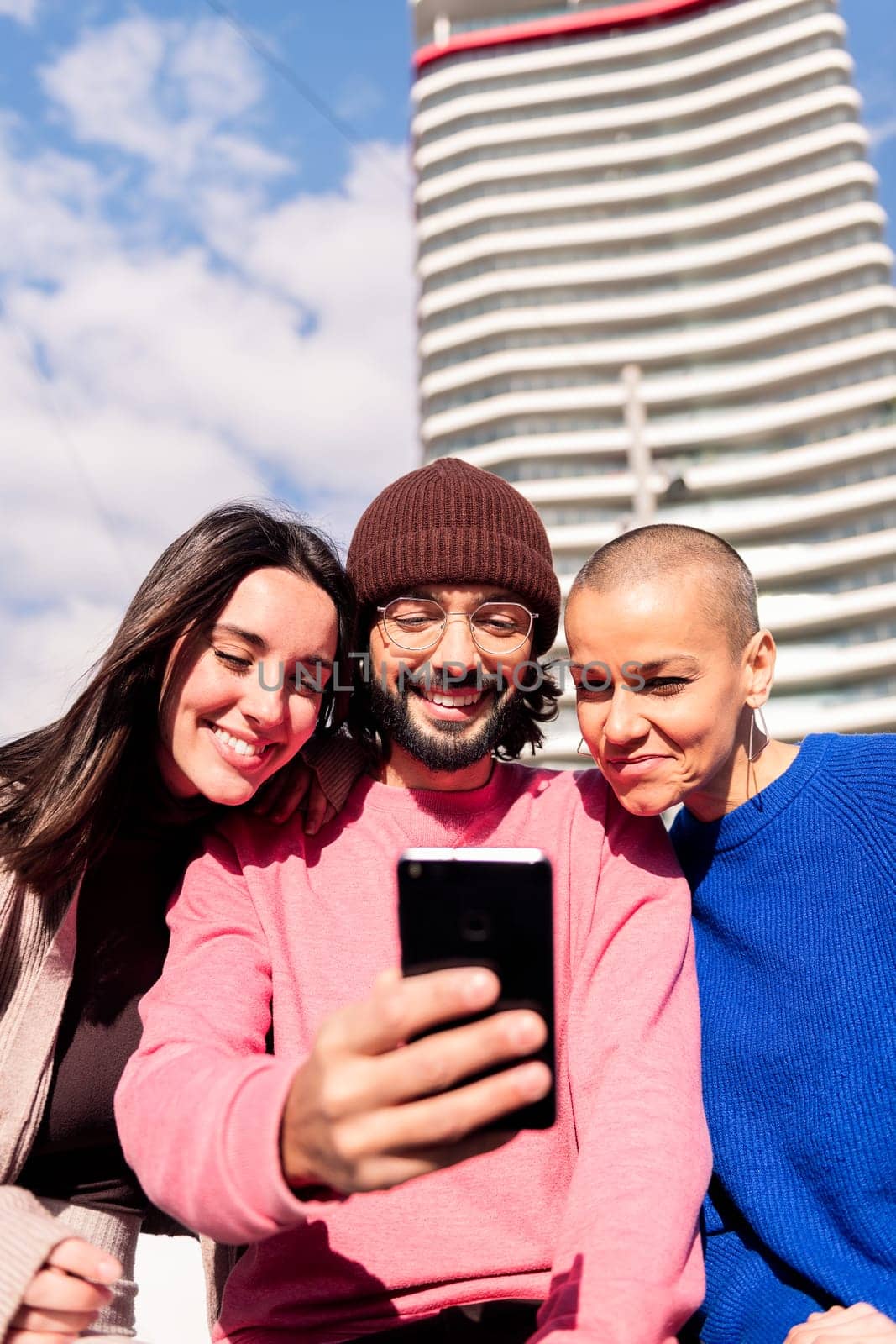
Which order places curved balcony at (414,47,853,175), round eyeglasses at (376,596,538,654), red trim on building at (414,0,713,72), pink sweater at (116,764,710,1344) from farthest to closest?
red trim on building at (414,0,713,72) < curved balcony at (414,47,853,175) < round eyeglasses at (376,596,538,654) < pink sweater at (116,764,710,1344)

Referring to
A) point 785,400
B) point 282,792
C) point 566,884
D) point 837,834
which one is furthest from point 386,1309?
point 785,400

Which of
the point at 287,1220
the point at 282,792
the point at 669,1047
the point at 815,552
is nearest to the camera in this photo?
the point at 287,1220

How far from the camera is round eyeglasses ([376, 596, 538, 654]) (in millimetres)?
2648

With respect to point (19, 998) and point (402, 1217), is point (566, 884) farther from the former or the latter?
point (19, 998)

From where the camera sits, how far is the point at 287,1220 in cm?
126

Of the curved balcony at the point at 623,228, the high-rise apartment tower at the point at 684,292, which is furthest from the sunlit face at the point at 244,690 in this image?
the curved balcony at the point at 623,228

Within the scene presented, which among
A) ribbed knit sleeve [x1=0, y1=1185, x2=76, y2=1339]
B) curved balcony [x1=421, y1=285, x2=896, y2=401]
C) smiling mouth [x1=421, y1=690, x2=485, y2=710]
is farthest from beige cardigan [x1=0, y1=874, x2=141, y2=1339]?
curved balcony [x1=421, y1=285, x2=896, y2=401]

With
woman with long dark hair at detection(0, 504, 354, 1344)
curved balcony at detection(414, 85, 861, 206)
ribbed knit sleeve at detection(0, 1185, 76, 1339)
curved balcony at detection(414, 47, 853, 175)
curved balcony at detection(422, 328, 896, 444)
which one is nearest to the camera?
ribbed knit sleeve at detection(0, 1185, 76, 1339)

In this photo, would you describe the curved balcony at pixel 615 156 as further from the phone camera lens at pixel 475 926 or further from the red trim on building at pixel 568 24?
the phone camera lens at pixel 475 926

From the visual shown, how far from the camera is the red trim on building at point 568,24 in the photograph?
5781 cm

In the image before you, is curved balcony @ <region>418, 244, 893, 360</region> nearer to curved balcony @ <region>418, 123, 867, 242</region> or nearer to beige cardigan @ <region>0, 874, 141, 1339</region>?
curved balcony @ <region>418, 123, 867, 242</region>

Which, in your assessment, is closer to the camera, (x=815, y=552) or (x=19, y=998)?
(x=19, y=998)

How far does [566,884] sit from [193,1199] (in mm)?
1136

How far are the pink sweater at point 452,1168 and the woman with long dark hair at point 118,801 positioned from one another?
268 mm
